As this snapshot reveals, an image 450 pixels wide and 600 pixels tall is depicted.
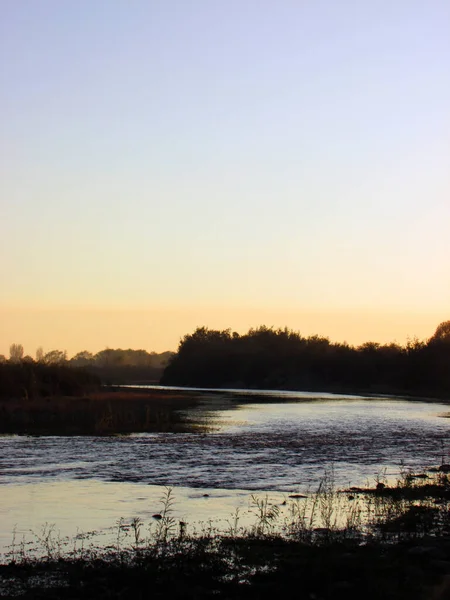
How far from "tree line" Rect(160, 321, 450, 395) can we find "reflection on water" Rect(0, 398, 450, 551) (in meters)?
78.0

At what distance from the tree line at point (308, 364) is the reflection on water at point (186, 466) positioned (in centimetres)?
7803

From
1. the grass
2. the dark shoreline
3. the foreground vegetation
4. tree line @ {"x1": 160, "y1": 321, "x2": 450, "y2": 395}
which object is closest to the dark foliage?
the dark shoreline

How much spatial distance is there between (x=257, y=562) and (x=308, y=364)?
485ft

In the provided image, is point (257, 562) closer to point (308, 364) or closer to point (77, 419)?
point (77, 419)

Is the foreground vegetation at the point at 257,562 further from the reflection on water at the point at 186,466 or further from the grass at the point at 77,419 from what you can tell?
the grass at the point at 77,419

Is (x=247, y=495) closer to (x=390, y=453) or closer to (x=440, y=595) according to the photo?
(x=440, y=595)

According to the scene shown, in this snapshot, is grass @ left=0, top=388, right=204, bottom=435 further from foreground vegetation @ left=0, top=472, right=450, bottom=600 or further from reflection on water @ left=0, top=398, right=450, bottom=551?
foreground vegetation @ left=0, top=472, right=450, bottom=600

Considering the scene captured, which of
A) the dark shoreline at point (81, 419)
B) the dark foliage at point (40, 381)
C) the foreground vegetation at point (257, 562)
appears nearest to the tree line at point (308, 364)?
the dark foliage at point (40, 381)

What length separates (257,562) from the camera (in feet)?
42.6

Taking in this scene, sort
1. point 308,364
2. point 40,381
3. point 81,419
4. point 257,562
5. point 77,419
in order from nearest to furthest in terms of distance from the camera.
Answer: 1. point 257,562
2. point 81,419
3. point 77,419
4. point 40,381
5. point 308,364

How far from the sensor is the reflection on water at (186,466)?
19234 millimetres

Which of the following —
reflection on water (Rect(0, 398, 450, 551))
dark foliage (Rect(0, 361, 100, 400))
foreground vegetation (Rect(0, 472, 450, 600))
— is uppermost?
dark foliage (Rect(0, 361, 100, 400))

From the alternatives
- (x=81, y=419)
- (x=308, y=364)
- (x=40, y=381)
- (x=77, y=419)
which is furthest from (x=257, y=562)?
(x=308, y=364)

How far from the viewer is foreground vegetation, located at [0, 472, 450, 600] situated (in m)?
11.1
